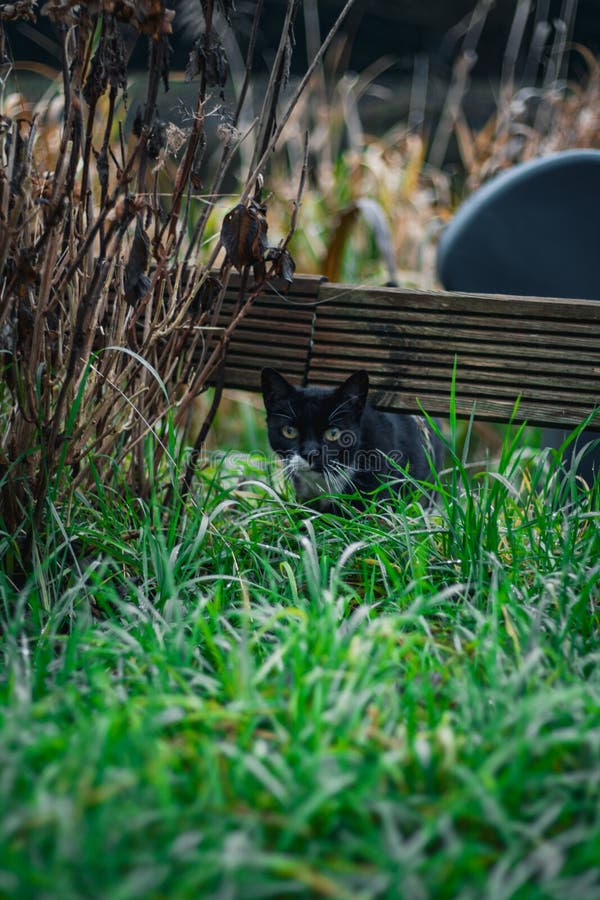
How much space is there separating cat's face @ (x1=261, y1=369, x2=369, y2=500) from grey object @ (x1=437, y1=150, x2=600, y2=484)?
0.59 metres

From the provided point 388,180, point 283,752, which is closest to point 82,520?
point 283,752

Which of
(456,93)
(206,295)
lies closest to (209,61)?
(206,295)

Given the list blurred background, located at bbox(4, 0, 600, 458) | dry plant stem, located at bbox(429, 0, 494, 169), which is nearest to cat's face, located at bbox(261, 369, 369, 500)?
blurred background, located at bbox(4, 0, 600, 458)

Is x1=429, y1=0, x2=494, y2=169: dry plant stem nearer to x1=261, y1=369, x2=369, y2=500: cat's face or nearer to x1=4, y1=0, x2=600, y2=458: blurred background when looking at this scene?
x1=4, y1=0, x2=600, y2=458: blurred background

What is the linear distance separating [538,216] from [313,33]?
2.83 metres

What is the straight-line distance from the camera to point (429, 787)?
99cm

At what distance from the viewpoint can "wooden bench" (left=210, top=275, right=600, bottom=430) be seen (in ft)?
5.99

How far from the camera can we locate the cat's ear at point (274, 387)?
Answer: 198 cm

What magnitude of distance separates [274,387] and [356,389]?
0.66 ft

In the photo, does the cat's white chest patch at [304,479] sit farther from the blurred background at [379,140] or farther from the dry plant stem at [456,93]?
the dry plant stem at [456,93]

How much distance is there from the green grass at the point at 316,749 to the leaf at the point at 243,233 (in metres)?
0.55

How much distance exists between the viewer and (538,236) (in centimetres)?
231

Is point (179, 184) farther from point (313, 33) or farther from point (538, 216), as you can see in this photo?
point (313, 33)

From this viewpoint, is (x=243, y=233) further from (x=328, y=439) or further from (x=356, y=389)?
(x=328, y=439)
